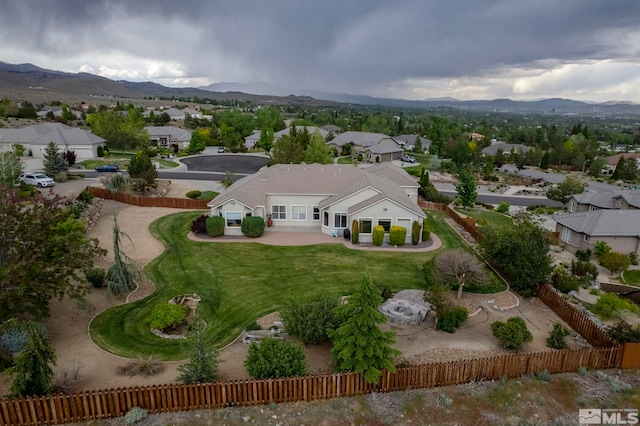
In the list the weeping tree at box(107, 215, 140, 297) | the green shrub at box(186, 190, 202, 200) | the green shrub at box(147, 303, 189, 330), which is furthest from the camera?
the green shrub at box(186, 190, 202, 200)

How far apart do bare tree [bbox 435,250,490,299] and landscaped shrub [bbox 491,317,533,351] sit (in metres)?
3.76

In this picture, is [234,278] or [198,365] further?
[234,278]

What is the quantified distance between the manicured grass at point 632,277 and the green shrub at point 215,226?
29.0m

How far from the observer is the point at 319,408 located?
551 inches

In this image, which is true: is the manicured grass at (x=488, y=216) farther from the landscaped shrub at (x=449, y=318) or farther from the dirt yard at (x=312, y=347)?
the landscaped shrub at (x=449, y=318)

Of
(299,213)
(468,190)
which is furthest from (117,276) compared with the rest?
(468,190)

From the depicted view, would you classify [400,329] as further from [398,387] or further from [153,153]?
[153,153]

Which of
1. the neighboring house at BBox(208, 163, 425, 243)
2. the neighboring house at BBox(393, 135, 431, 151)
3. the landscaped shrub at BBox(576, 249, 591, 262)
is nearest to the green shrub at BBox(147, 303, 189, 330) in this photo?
the neighboring house at BBox(208, 163, 425, 243)

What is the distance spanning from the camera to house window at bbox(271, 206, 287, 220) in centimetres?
3550

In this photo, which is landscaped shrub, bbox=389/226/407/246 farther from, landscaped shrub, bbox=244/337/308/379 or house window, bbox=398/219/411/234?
landscaped shrub, bbox=244/337/308/379

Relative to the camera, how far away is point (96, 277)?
74.2 feet

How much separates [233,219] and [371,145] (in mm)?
60194

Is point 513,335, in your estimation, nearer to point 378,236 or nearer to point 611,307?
point 611,307

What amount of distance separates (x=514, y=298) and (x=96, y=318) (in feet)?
73.3
